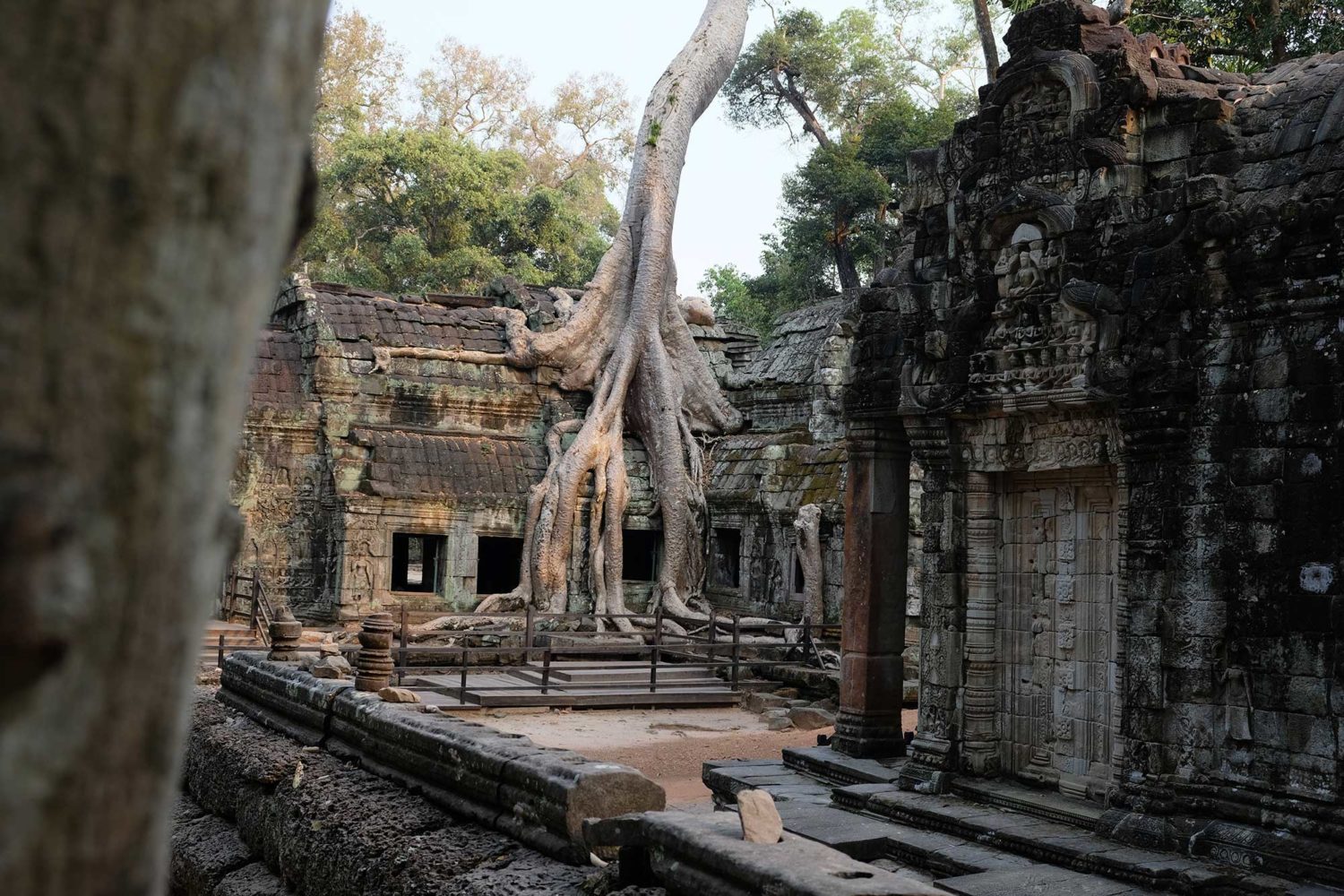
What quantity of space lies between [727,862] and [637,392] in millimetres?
16886

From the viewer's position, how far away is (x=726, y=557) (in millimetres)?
20312

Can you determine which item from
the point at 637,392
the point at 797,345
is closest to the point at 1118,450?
the point at 797,345

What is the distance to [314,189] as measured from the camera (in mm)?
1526

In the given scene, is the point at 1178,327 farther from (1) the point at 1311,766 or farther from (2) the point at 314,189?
(2) the point at 314,189

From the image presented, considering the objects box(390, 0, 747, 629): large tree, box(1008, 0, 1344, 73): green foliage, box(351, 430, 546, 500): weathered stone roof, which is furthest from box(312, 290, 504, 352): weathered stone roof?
box(1008, 0, 1344, 73): green foliage

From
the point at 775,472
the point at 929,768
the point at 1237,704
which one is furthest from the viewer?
the point at 775,472

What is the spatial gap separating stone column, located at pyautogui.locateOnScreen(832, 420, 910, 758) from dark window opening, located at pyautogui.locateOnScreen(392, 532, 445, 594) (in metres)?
9.95

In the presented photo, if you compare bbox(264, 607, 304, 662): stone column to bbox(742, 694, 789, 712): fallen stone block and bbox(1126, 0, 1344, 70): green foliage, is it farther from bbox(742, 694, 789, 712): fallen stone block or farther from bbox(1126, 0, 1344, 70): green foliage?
bbox(1126, 0, 1344, 70): green foliage

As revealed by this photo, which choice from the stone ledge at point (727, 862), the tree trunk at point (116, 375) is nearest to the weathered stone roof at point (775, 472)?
the stone ledge at point (727, 862)

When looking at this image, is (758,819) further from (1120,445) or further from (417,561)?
(417,561)

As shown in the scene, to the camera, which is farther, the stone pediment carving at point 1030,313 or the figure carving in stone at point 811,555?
the figure carving in stone at point 811,555

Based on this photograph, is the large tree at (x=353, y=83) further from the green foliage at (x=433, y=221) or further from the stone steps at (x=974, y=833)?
the stone steps at (x=974, y=833)

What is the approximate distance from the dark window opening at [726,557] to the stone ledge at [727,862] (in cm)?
1544

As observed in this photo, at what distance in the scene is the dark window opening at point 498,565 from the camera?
2223cm
